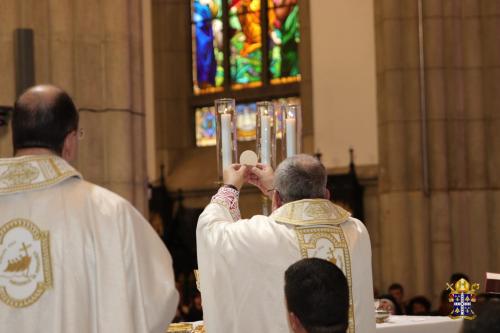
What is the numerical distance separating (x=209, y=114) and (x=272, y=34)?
1.43 m

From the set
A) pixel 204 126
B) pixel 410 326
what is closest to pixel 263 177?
pixel 410 326

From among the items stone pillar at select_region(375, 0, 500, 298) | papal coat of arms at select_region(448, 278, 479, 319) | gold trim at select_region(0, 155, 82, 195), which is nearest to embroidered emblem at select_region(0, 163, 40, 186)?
gold trim at select_region(0, 155, 82, 195)

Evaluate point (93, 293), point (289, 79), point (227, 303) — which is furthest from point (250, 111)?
point (93, 293)

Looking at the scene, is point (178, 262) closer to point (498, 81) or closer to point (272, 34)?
point (272, 34)

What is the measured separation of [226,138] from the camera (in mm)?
5926

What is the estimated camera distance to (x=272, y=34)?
56.6 feet

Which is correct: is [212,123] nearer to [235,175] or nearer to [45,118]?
[235,175]

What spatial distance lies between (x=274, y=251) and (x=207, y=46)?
12636mm

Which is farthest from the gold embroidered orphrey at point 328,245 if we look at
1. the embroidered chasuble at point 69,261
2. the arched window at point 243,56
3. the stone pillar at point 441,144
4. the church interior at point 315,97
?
the arched window at point 243,56

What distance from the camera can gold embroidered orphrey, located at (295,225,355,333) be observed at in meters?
5.46

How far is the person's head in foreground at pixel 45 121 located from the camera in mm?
4270

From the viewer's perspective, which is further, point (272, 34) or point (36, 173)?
point (272, 34)

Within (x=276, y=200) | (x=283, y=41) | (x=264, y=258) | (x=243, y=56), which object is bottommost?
(x=264, y=258)

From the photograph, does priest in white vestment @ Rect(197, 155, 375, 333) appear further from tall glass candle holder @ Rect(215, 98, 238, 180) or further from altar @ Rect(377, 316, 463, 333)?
altar @ Rect(377, 316, 463, 333)
